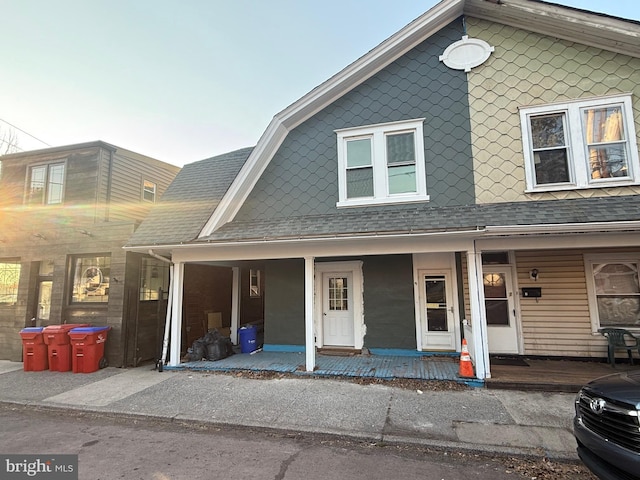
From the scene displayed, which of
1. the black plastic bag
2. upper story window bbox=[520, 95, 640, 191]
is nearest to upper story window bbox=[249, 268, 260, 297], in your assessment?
the black plastic bag

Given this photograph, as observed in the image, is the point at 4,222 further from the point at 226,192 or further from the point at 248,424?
the point at 248,424

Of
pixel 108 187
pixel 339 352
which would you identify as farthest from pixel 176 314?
pixel 108 187

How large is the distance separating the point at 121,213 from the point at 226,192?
16.1 feet

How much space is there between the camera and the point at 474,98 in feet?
24.7

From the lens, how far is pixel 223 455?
12.8 feet

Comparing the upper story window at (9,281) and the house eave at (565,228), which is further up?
the house eave at (565,228)

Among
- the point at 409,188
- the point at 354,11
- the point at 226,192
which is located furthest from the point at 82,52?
the point at 409,188

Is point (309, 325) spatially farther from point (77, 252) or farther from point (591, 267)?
point (77, 252)

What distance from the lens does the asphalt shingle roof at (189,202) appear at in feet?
25.7

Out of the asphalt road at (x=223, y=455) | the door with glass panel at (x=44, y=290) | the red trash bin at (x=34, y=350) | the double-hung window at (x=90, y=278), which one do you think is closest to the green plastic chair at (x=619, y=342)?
the asphalt road at (x=223, y=455)

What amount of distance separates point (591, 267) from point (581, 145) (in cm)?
276

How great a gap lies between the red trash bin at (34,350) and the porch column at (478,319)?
9.96 meters

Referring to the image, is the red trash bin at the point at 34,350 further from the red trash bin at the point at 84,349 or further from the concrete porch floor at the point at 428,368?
the concrete porch floor at the point at 428,368

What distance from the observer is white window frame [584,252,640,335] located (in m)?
7.20
